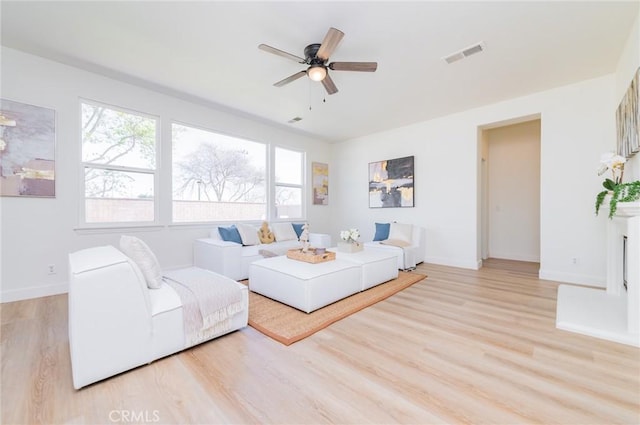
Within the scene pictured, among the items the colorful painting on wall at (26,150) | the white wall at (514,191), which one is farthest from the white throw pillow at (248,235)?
the white wall at (514,191)

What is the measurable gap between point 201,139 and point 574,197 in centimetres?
602

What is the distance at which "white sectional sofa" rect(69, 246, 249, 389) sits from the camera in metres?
1.56

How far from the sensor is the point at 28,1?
2311 millimetres

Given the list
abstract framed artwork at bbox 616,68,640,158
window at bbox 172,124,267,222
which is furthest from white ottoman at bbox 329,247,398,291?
abstract framed artwork at bbox 616,68,640,158

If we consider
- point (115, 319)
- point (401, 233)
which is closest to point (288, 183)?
point (401, 233)

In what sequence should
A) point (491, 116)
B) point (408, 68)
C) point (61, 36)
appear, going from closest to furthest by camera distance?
1. point (61, 36)
2. point (408, 68)
3. point (491, 116)

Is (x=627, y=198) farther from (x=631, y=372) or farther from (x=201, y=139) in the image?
(x=201, y=139)

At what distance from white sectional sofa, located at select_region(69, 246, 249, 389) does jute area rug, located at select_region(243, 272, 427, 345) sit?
2.18 feet

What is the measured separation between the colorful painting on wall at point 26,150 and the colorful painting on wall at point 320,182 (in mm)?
4616

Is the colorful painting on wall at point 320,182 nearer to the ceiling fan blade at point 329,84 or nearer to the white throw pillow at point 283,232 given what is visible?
the white throw pillow at point 283,232

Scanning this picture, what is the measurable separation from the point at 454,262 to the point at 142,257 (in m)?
4.92

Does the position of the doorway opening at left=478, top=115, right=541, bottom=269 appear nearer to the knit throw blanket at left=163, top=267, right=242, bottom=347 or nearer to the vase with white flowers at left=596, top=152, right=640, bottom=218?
the vase with white flowers at left=596, top=152, right=640, bottom=218

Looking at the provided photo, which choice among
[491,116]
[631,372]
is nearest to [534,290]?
[631,372]

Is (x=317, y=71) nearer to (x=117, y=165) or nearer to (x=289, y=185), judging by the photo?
(x=117, y=165)
